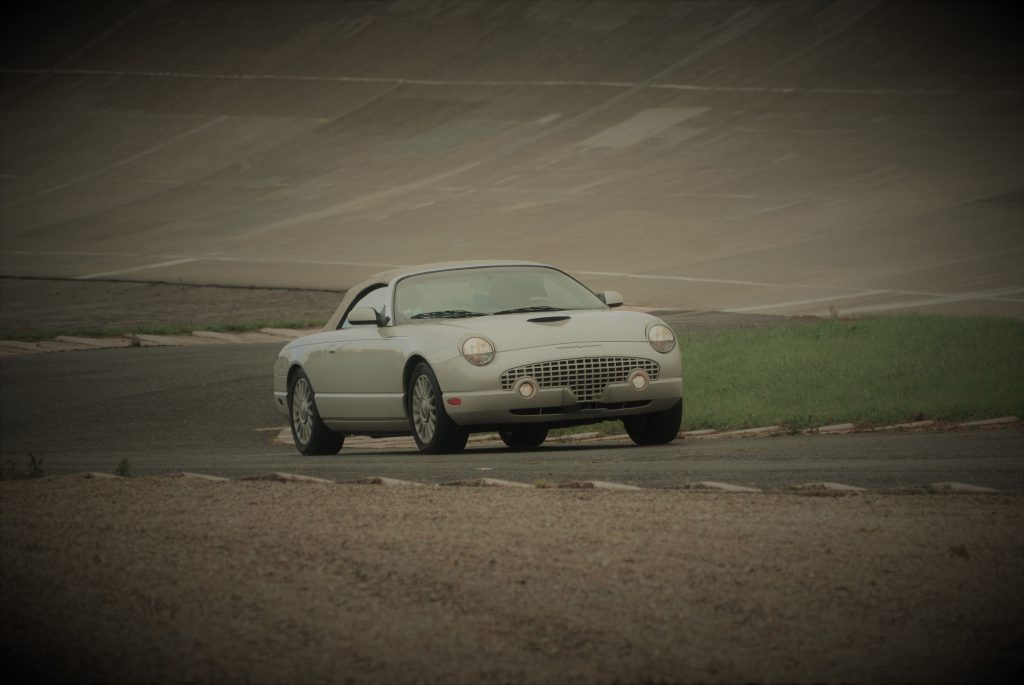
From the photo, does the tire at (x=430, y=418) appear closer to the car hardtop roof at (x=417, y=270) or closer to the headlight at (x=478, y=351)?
the headlight at (x=478, y=351)

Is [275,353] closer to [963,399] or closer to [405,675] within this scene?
[963,399]

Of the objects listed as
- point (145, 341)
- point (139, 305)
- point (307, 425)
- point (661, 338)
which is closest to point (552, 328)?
point (661, 338)

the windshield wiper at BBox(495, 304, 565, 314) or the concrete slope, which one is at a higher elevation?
the concrete slope

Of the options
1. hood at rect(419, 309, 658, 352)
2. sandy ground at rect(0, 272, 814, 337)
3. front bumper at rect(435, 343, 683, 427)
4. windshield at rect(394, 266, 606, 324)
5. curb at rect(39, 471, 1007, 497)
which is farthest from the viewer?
sandy ground at rect(0, 272, 814, 337)

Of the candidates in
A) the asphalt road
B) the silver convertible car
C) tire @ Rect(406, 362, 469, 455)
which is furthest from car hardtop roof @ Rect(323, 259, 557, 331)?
the asphalt road

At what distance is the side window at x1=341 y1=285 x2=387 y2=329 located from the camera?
14.6 meters

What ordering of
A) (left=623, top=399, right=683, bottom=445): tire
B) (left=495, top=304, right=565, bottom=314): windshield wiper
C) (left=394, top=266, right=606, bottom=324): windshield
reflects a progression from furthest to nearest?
(left=394, top=266, right=606, bottom=324): windshield, (left=495, top=304, right=565, bottom=314): windshield wiper, (left=623, top=399, right=683, bottom=445): tire

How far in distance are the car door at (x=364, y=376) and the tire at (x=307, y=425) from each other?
0.15 m

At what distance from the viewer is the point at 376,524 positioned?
847 cm

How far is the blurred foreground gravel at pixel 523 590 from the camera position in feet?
18.7

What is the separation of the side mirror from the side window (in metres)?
0.16

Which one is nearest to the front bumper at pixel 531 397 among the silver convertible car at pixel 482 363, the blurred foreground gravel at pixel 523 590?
the silver convertible car at pixel 482 363

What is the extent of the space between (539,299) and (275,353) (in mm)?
8432

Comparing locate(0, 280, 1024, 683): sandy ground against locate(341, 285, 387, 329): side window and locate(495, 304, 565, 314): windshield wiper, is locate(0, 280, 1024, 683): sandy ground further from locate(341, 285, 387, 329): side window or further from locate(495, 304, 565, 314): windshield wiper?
locate(341, 285, 387, 329): side window
